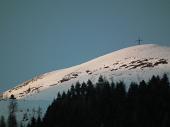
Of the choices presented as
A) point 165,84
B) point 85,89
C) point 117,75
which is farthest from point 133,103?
point 117,75

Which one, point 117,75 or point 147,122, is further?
point 117,75

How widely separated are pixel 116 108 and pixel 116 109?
0.47 metres

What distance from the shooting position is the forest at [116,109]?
82688mm

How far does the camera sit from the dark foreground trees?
8269 cm

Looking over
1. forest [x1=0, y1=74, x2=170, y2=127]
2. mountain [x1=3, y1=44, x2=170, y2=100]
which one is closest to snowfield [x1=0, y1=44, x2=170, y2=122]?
mountain [x1=3, y1=44, x2=170, y2=100]

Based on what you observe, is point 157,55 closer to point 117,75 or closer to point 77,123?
point 117,75

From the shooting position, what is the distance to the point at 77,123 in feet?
295

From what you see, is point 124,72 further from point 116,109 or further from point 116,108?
point 116,109

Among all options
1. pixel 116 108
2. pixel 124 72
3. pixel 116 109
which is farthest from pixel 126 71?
pixel 116 109

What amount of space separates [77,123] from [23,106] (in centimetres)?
4416

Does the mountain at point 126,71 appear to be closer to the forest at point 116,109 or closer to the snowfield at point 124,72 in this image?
the snowfield at point 124,72

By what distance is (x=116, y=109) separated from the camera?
90.2 metres

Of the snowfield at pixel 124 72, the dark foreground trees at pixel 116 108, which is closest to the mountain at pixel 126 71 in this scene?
the snowfield at pixel 124 72

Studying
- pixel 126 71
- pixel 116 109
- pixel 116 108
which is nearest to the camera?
pixel 116 109
